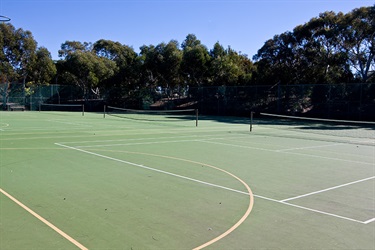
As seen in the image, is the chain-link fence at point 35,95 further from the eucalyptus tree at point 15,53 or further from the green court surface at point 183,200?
the green court surface at point 183,200

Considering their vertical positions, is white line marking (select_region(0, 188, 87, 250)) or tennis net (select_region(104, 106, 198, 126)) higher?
tennis net (select_region(104, 106, 198, 126))

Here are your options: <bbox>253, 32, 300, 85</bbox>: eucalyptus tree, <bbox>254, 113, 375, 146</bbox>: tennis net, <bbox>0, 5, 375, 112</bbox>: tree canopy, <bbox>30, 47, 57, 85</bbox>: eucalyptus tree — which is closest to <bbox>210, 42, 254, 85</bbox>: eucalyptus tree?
<bbox>0, 5, 375, 112</bbox>: tree canopy

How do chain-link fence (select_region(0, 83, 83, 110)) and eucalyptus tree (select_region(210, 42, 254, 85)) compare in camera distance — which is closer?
chain-link fence (select_region(0, 83, 83, 110))

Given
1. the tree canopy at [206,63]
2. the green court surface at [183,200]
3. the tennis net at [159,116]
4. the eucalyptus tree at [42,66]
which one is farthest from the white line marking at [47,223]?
the eucalyptus tree at [42,66]

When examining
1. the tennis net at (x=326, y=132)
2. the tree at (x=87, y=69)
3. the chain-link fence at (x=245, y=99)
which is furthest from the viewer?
the tree at (x=87, y=69)

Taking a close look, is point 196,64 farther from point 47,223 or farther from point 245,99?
point 47,223

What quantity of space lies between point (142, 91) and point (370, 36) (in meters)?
27.5

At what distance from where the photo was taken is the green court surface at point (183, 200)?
502cm

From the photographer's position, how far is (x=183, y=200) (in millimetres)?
6926

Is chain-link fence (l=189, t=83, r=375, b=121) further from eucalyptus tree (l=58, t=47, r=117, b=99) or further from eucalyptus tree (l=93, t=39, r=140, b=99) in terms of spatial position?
eucalyptus tree (l=58, t=47, r=117, b=99)

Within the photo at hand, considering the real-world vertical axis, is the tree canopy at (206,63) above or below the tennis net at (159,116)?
above

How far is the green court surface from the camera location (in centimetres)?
502

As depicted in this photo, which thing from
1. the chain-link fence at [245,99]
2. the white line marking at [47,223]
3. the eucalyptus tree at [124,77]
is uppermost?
the eucalyptus tree at [124,77]

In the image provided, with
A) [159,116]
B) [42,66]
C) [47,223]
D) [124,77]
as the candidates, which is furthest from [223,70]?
[47,223]
